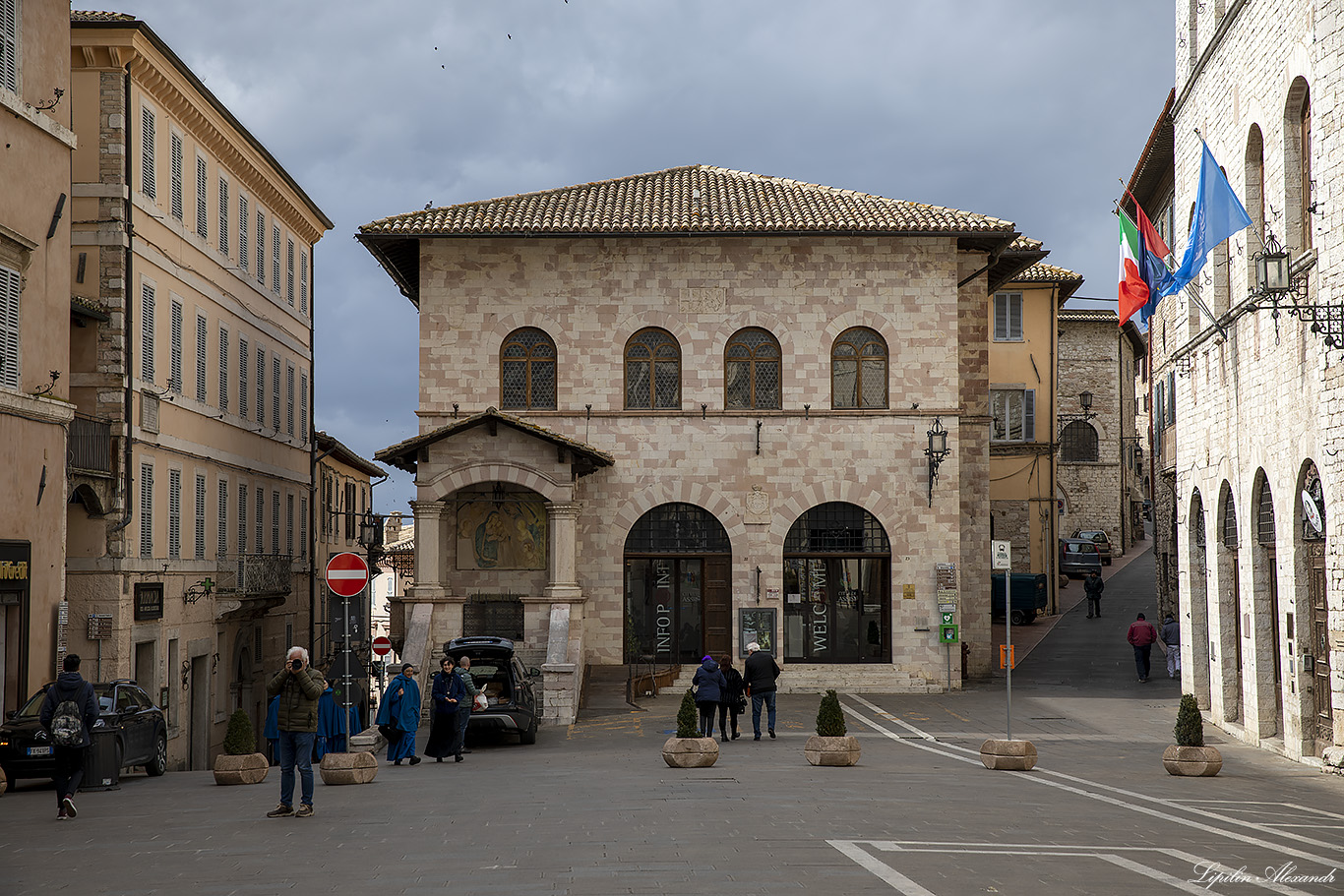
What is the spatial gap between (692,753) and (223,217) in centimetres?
1984

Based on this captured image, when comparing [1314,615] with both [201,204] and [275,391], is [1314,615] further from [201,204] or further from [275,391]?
[275,391]

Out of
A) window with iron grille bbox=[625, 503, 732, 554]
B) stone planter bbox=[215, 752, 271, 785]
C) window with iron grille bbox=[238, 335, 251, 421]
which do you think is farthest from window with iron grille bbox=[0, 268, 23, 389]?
window with iron grille bbox=[625, 503, 732, 554]

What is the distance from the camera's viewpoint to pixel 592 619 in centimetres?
3209

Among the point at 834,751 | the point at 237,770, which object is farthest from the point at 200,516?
the point at 834,751

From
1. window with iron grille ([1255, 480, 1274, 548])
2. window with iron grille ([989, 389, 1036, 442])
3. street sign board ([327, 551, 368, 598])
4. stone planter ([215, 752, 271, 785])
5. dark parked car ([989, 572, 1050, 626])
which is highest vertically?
window with iron grille ([989, 389, 1036, 442])

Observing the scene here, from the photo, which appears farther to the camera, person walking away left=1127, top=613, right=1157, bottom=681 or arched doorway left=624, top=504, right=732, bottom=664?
person walking away left=1127, top=613, right=1157, bottom=681

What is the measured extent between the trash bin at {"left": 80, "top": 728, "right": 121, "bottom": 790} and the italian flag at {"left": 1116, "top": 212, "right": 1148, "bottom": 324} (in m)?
16.9

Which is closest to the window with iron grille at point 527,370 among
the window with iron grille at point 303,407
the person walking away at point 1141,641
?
the window with iron grille at point 303,407

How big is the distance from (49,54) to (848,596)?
1991cm

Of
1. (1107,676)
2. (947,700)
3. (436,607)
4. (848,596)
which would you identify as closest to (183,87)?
(436,607)

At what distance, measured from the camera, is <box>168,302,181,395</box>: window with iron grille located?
28500 mm

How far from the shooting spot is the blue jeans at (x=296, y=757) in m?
13.7

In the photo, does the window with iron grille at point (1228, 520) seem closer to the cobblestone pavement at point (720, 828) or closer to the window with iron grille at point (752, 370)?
the cobblestone pavement at point (720, 828)

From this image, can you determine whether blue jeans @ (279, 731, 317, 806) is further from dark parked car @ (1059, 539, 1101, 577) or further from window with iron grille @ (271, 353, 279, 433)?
dark parked car @ (1059, 539, 1101, 577)
